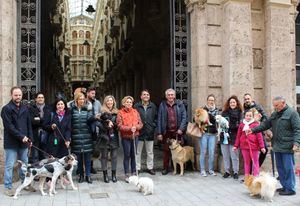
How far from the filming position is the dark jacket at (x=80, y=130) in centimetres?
828

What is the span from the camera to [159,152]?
547 inches

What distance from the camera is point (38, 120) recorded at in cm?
814

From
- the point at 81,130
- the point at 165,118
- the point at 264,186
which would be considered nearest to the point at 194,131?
the point at 165,118

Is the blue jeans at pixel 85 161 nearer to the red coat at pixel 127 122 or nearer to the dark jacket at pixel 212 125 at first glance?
the red coat at pixel 127 122

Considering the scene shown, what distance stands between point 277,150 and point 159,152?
690 centimetres

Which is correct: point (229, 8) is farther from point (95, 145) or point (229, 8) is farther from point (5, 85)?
point (5, 85)

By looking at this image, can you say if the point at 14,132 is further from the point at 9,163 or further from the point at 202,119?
the point at 202,119

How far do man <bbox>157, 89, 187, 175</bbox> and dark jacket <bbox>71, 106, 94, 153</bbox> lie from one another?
1.82 meters

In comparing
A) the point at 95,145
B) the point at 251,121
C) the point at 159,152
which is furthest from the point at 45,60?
the point at 251,121

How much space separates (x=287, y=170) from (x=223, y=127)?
2009mm

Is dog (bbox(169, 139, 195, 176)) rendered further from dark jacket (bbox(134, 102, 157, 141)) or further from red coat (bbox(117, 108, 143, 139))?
red coat (bbox(117, 108, 143, 139))

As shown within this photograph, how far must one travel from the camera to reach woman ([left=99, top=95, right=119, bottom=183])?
8.48 m

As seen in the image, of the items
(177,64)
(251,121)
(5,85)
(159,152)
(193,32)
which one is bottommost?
(159,152)

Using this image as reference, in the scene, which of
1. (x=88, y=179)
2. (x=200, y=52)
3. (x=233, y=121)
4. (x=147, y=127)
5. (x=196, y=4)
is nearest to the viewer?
(x=88, y=179)
